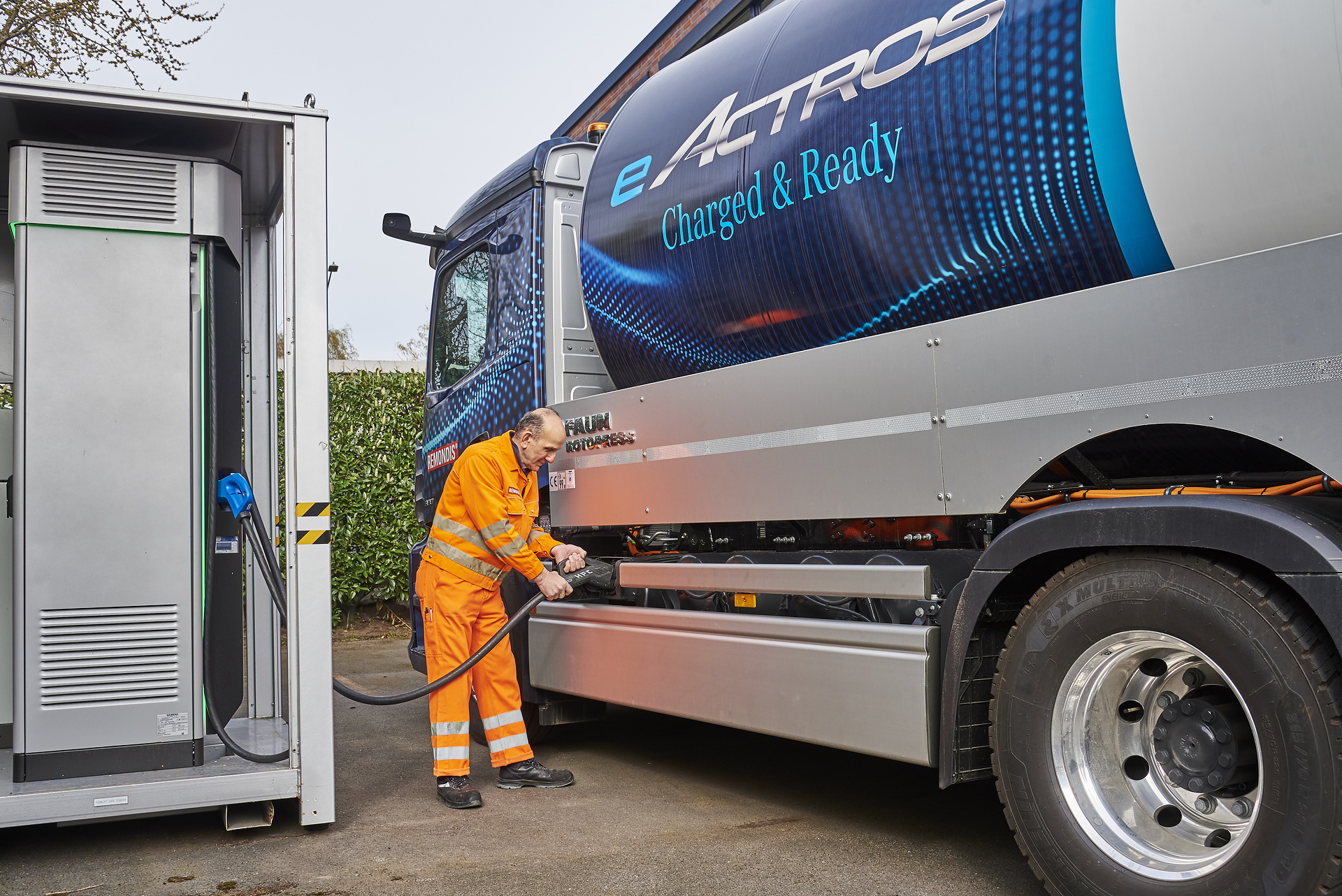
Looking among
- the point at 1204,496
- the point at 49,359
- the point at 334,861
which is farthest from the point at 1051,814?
the point at 49,359

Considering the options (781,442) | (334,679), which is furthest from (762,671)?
(334,679)

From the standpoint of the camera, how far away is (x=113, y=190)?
13.6 ft

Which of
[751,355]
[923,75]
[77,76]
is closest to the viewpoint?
[923,75]

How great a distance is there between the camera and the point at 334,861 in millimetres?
3688

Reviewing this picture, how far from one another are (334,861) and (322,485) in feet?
4.35

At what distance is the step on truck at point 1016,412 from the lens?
2.38 meters

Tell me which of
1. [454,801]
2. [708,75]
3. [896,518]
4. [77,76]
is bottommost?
[454,801]

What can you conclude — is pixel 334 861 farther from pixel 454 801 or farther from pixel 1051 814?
pixel 1051 814

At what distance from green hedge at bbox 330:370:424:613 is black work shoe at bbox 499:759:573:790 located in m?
5.60

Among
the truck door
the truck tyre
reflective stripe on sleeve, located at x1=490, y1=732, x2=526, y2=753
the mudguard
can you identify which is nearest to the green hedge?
the truck door

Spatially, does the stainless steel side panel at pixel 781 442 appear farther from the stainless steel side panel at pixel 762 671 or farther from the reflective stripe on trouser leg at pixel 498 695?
the reflective stripe on trouser leg at pixel 498 695

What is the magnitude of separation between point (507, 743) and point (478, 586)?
69cm

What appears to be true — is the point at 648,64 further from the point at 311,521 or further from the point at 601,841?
the point at 601,841

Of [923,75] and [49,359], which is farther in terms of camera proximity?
[49,359]
